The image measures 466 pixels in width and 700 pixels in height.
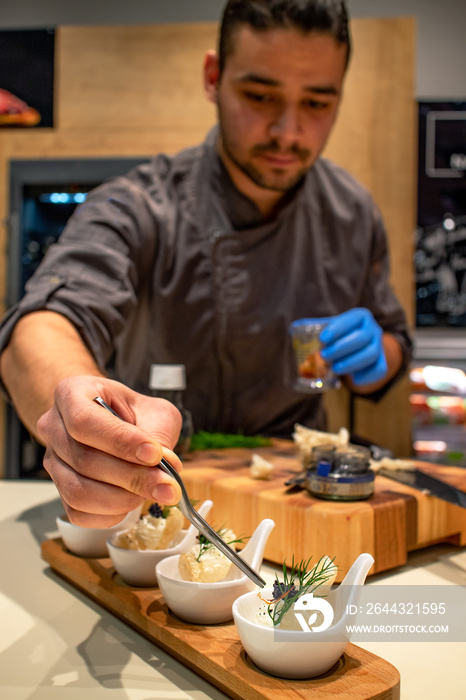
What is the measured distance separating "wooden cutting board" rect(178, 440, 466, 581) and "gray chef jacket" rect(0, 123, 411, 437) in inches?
29.6

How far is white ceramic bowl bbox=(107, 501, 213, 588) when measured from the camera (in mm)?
821

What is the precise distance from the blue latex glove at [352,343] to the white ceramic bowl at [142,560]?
80 cm

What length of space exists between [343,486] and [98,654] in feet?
1.37

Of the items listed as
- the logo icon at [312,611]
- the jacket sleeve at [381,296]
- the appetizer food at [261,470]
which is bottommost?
the logo icon at [312,611]

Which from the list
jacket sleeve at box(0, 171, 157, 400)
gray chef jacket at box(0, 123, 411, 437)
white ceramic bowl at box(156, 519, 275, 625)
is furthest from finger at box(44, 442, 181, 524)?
gray chef jacket at box(0, 123, 411, 437)

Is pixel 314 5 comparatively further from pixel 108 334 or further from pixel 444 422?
pixel 444 422

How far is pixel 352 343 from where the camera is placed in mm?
1555

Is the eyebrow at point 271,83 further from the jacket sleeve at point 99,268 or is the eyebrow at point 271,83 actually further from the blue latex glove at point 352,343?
the blue latex glove at point 352,343

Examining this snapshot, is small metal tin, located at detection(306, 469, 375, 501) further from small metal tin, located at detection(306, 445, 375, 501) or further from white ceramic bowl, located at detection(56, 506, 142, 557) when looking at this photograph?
white ceramic bowl, located at detection(56, 506, 142, 557)

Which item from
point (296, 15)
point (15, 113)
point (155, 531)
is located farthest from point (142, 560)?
point (15, 113)

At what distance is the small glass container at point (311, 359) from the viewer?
155cm

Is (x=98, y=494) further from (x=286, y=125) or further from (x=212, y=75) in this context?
(x=212, y=75)

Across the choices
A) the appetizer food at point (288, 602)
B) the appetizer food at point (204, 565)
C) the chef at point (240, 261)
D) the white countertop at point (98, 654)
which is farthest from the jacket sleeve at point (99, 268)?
the appetizer food at point (288, 602)

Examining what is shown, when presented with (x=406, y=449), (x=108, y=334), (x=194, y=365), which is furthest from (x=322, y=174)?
(x=406, y=449)
